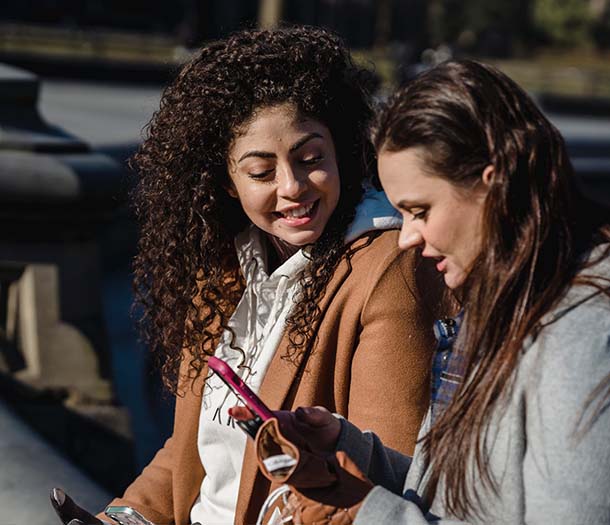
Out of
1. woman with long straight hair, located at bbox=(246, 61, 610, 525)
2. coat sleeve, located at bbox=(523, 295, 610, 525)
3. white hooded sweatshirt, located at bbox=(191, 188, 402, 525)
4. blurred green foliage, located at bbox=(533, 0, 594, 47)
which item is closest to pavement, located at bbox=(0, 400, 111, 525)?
white hooded sweatshirt, located at bbox=(191, 188, 402, 525)

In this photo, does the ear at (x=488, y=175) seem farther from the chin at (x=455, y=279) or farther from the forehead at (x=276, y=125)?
the forehead at (x=276, y=125)

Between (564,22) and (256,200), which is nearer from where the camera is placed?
(256,200)

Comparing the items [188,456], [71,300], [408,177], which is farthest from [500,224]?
[71,300]

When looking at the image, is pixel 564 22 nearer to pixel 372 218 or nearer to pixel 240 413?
pixel 372 218

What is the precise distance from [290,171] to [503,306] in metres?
0.96

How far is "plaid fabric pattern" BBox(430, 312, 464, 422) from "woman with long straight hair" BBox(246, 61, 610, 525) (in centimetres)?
3

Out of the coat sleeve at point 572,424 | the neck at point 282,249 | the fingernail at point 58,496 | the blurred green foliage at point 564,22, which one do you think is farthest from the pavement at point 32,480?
the blurred green foliage at point 564,22

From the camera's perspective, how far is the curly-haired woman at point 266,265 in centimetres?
231

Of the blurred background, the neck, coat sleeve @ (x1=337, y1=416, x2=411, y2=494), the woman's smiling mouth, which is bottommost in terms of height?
the blurred background

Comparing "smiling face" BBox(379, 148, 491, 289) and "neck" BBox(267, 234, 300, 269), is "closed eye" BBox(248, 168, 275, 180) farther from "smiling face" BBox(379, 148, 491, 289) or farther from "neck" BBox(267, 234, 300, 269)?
"smiling face" BBox(379, 148, 491, 289)

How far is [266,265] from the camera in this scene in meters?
2.62

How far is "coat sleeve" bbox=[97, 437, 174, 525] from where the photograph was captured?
107 inches

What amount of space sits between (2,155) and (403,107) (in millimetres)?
2700

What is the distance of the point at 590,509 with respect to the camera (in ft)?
4.69
